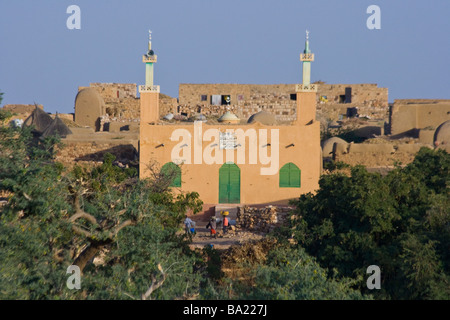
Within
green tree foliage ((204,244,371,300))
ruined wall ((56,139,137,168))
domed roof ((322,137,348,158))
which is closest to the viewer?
green tree foliage ((204,244,371,300))

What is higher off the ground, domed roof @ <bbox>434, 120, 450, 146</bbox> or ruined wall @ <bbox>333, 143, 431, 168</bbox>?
domed roof @ <bbox>434, 120, 450, 146</bbox>

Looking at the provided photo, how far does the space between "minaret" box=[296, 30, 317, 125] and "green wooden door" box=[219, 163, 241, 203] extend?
2.66 metres

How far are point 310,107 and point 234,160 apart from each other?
3083 mm

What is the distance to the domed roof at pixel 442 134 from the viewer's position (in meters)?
31.1

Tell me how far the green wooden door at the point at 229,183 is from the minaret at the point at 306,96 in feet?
8.74

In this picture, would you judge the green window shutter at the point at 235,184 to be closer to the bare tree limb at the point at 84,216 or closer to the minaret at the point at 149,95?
the minaret at the point at 149,95

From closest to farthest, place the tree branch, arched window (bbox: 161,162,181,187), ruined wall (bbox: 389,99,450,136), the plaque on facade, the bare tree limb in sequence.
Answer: the tree branch → the bare tree limb → arched window (bbox: 161,162,181,187) → the plaque on facade → ruined wall (bbox: 389,99,450,136)

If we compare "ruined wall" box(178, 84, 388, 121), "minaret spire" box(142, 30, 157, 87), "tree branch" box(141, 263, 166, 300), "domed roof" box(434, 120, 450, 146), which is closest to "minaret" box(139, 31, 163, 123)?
"minaret spire" box(142, 30, 157, 87)

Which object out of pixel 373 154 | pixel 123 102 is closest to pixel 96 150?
pixel 373 154

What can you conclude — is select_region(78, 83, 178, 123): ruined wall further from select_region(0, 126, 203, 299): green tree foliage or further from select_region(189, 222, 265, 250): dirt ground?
select_region(0, 126, 203, 299): green tree foliage

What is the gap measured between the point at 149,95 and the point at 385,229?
38.4 feet

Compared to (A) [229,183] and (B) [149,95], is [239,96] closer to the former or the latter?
(B) [149,95]

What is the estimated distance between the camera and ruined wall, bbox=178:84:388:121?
138ft

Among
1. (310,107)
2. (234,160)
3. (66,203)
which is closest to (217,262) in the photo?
(66,203)
